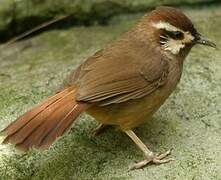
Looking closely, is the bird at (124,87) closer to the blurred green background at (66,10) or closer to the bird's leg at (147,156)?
the bird's leg at (147,156)

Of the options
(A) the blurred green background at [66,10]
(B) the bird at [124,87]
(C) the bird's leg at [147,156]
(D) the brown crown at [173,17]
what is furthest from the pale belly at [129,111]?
(A) the blurred green background at [66,10]

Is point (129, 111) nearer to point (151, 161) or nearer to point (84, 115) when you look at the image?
point (151, 161)

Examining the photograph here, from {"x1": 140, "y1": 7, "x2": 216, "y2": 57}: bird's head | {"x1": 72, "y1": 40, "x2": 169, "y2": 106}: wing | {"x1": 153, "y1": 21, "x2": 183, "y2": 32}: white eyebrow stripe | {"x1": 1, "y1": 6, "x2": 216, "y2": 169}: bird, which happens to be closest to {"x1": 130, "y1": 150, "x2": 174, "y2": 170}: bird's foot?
{"x1": 1, "y1": 6, "x2": 216, "y2": 169}: bird

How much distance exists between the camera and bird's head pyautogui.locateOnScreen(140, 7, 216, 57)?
4383 mm

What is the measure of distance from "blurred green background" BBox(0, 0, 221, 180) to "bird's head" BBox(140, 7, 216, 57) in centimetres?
55

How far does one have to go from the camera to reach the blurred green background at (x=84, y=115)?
4.22 metres

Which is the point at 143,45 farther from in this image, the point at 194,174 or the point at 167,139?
the point at 194,174

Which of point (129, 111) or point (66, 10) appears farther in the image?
point (66, 10)

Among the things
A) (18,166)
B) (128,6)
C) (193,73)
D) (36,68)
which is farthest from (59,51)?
(18,166)

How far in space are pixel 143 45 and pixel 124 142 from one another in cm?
69

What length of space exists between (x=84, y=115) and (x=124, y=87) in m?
0.68

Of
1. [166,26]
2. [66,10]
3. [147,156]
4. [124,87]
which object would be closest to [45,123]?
[124,87]

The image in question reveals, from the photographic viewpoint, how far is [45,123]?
156 inches

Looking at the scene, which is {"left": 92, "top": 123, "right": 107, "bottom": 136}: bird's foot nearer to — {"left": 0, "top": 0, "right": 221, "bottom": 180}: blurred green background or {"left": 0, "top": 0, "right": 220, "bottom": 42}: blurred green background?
{"left": 0, "top": 0, "right": 221, "bottom": 180}: blurred green background
